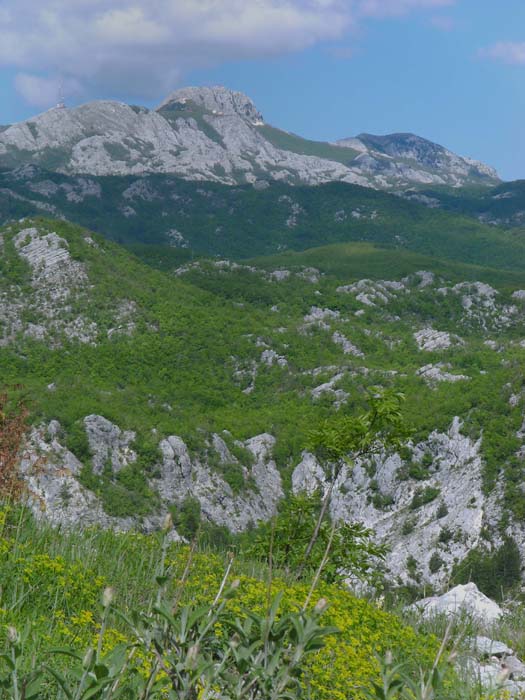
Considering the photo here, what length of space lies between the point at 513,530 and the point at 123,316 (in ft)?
246

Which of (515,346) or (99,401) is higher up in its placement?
(515,346)

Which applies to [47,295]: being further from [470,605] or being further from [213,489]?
[470,605]

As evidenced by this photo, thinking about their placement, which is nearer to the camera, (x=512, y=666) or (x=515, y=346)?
(x=512, y=666)

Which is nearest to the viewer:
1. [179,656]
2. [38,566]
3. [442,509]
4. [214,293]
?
[179,656]

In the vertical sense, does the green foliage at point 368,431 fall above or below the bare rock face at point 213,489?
above

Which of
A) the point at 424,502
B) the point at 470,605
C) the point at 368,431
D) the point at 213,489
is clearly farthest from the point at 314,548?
the point at 424,502

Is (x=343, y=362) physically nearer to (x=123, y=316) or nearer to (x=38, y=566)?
(x=123, y=316)

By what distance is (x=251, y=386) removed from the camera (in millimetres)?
109312

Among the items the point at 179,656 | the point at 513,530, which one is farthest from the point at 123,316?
the point at 179,656

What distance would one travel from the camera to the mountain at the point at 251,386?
64.4 m

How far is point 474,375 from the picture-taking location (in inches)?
3848

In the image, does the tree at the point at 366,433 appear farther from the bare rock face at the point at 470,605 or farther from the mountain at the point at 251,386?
the mountain at the point at 251,386

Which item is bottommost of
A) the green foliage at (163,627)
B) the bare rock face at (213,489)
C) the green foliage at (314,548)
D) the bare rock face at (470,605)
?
the bare rock face at (213,489)

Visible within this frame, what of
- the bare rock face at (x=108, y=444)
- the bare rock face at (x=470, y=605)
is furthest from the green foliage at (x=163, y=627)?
→ the bare rock face at (x=108, y=444)
